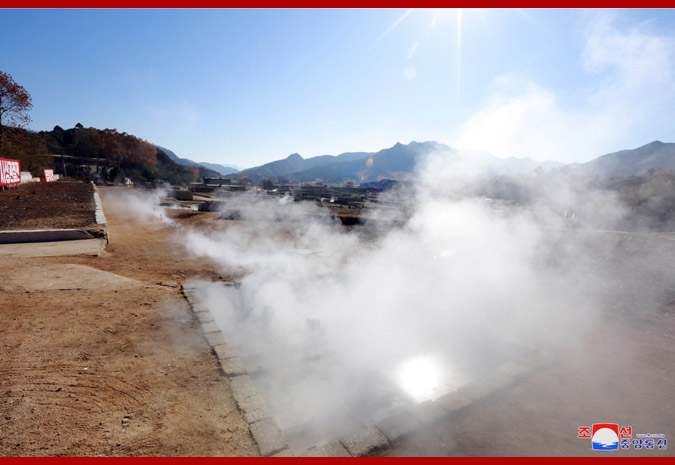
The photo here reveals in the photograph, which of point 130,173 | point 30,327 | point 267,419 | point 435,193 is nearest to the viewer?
point 267,419

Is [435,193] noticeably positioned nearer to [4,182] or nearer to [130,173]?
[4,182]

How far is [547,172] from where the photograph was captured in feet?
72.4

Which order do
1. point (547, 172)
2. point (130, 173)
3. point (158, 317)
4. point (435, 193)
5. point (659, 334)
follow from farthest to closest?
point (130, 173), point (547, 172), point (435, 193), point (659, 334), point (158, 317)

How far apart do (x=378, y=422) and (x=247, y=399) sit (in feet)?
3.97

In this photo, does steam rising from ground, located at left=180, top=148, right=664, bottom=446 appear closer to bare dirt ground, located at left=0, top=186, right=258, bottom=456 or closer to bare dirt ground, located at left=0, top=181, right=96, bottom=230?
bare dirt ground, located at left=0, top=186, right=258, bottom=456

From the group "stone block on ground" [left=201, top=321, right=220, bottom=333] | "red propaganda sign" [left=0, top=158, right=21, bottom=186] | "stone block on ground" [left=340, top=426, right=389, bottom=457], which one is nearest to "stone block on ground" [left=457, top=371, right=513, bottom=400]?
"stone block on ground" [left=340, top=426, right=389, bottom=457]

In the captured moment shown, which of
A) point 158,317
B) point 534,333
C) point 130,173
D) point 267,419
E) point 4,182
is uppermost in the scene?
point 130,173

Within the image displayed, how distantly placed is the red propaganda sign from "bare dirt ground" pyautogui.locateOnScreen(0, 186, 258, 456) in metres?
17.7

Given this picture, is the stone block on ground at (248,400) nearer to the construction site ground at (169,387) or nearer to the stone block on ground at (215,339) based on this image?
the construction site ground at (169,387)

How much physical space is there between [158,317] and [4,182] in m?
21.4

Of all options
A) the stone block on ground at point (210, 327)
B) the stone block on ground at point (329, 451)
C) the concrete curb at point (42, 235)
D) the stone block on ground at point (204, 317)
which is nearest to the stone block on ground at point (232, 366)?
the stone block on ground at point (210, 327)

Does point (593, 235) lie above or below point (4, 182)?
below

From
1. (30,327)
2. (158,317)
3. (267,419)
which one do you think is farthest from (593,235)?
(30,327)

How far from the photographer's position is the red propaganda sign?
16.7 meters
